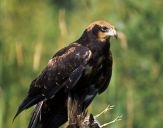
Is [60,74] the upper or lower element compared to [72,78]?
upper

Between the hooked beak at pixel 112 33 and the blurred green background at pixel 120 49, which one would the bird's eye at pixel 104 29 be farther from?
the blurred green background at pixel 120 49

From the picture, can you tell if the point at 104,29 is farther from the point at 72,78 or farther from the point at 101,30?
the point at 72,78

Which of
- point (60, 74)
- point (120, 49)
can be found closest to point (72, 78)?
point (60, 74)

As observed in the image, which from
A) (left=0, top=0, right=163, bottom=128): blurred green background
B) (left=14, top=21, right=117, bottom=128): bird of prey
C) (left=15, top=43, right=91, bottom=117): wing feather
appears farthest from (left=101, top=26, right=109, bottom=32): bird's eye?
(left=0, top=0, right=163, bottom=128): blurred green background

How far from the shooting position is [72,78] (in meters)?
9.72

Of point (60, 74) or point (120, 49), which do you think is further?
point (120, 49)

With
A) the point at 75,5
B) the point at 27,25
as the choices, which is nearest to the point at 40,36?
the point at 27,25

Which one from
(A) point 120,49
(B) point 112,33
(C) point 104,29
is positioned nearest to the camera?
(B) point 112,33

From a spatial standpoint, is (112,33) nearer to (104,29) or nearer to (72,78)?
(104,29)

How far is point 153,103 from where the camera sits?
13.8 m

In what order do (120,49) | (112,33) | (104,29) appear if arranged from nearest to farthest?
(112,33) → (104,29) → (120,49)

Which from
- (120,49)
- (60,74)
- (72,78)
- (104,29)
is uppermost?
(120,49)

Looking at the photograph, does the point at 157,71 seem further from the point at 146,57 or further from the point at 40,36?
the point at 40,36

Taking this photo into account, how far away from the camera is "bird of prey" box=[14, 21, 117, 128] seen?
9.74 metres
